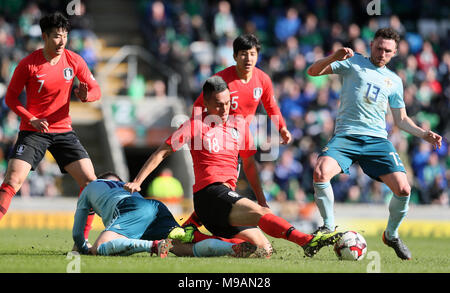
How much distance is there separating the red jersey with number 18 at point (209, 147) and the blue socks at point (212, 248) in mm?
569

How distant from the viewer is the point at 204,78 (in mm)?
20891

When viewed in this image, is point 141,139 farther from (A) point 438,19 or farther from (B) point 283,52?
(A) point 438,19

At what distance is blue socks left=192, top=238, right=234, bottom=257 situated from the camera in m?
A: 8.36

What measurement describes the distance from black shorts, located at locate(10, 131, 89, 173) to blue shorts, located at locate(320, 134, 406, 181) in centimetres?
291

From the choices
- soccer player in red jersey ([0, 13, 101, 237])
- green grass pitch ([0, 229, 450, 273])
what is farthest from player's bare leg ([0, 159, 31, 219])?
green grass pitch ([0, 229, 450, 273])

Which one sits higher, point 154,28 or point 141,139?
point 154,28

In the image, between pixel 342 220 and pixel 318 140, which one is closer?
pixel 342 220

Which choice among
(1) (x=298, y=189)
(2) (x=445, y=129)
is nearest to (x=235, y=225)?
(1) (x=298, y=189)

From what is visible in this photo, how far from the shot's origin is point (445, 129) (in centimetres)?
2127

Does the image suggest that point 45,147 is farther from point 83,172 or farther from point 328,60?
point 328,60

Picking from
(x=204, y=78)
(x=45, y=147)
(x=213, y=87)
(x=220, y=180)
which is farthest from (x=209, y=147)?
(x=204, y=78)

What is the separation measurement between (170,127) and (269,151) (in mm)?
2984

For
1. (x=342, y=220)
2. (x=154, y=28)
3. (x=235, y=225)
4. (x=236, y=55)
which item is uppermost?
(x=154, y=28)

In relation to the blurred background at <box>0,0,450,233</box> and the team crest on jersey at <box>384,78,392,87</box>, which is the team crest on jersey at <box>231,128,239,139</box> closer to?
the team crest on jersey at <box>384,78,392,87</box>
